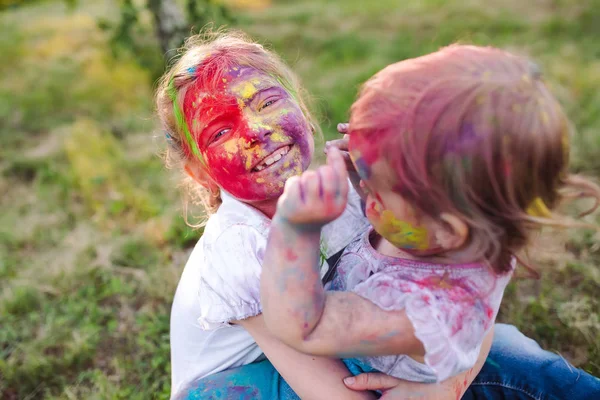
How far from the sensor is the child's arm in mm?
1235

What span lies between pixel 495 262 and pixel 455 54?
526 millimetres

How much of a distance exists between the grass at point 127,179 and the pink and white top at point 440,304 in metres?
0.28

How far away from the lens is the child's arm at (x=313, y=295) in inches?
48.6

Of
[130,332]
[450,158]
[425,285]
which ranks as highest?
[450,158]

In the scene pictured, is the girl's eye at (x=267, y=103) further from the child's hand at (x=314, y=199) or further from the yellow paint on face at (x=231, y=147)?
the child's hand at (x=314, y=199)

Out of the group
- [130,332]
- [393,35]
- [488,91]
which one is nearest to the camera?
[488,91]

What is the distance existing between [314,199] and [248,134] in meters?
Result: 0.61

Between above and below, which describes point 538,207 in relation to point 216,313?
above

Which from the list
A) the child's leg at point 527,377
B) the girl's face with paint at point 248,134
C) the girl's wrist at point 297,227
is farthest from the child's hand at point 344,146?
the child's leg at point 527,377

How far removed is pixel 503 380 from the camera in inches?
76.2

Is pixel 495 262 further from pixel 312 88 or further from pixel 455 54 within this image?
pixel 312 88

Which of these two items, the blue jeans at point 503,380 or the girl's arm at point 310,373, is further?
the blue jeans at point 503,380

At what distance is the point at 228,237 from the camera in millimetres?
1661

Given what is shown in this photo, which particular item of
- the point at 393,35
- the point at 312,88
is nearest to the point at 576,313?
the point at 312,88
